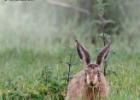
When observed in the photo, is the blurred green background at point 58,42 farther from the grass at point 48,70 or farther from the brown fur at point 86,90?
the brown fur at point 86,90

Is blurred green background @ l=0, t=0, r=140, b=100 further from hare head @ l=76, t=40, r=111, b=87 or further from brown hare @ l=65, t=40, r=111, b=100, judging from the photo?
hare head @ l=76, t=40, r=111, b=87

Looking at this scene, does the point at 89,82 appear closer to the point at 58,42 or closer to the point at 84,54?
the point at 84,54

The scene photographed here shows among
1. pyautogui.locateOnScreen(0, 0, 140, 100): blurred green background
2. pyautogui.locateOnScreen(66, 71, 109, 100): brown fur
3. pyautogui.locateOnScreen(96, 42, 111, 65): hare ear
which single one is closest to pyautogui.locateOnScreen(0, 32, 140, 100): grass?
pyautogui.locateOnScreen(0, 0, 140, 100): blurred green background

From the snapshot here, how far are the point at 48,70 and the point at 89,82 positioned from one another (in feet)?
4.98

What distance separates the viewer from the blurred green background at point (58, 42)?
29.8 ft

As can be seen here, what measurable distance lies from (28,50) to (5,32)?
1140 mm

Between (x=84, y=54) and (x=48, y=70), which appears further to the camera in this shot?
(x=48, y=70)

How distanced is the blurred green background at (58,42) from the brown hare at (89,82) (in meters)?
0.53

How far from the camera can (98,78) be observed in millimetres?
7809

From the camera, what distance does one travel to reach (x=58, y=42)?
44.2 ft

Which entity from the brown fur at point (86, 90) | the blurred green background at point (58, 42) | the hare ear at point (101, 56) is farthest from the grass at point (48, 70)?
the hare ear at point (101, 56)

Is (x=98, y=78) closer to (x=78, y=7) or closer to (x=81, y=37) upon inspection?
(x=81, y=37)

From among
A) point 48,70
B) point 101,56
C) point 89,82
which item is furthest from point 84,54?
point 48,70

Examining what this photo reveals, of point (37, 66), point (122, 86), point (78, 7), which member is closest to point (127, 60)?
point (37, 66)
